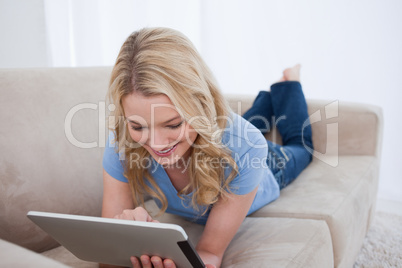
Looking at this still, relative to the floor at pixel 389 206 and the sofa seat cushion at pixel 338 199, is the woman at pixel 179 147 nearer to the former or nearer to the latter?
the sofa seat cushion at pixel 338 199

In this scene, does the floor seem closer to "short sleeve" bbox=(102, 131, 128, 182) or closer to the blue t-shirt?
the blue t-shirt

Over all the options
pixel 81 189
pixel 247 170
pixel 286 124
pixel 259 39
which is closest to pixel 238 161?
pixel 247 170

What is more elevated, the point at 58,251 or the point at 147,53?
the point at 147,53

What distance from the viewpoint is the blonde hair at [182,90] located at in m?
0.92

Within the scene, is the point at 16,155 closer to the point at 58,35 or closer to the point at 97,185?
the point at 97,185

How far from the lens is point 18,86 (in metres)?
1.16

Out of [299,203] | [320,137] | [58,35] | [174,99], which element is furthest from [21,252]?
[58,35]

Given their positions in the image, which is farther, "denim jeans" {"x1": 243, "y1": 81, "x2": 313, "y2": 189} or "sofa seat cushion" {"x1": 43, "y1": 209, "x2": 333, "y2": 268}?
"denim jeans" {"x1": 243, "y1": 81, "x2": 313, "y2": 189}

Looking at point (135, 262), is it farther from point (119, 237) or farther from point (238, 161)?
point (238, 161)

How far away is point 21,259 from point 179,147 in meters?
0.48

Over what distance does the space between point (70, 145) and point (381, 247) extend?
130cm

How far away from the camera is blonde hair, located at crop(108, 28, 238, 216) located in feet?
3.02

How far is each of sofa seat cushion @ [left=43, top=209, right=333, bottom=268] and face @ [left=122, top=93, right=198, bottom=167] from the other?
0.33 metres

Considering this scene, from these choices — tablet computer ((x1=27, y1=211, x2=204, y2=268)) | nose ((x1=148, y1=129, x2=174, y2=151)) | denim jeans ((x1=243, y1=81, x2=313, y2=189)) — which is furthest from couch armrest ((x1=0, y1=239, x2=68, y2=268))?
denim jeans ((x1=243, y1=81, x2=313, y2=189))
